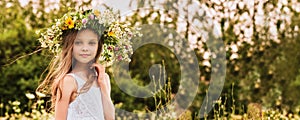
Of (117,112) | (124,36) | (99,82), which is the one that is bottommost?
(117,112)

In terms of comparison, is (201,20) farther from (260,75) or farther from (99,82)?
(99,82)

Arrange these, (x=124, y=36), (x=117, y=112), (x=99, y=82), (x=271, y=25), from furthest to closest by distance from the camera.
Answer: (x=271, y=25)
(x=117, y=112)
(x=124, y=36)
(x=99, y=82)

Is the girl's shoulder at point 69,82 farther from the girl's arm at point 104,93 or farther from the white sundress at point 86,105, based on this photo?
the girl's arm at point 104,93

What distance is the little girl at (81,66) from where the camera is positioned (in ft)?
9.14

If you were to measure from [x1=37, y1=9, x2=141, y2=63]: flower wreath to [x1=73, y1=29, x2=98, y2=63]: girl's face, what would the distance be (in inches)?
1.4

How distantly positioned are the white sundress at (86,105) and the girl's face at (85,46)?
87 mm

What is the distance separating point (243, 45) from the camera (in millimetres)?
5605

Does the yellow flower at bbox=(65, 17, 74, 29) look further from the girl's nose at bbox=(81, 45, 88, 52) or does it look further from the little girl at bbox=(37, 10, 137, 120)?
the girl's nose at bbox=(81, 45, 88, 52)

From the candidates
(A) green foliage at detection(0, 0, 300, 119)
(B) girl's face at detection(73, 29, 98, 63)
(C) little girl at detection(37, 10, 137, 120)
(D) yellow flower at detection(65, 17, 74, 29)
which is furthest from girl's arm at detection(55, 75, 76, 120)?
(A) green foliage at detection(0, 0, 300, 119)

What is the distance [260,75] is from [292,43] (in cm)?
39

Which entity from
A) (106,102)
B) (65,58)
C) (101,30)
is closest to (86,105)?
(106,102)

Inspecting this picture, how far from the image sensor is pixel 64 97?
108 inches

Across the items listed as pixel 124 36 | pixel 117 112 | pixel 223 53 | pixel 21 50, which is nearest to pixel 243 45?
pixel 223 53

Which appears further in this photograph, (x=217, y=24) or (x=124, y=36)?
(x=217, y=24)
